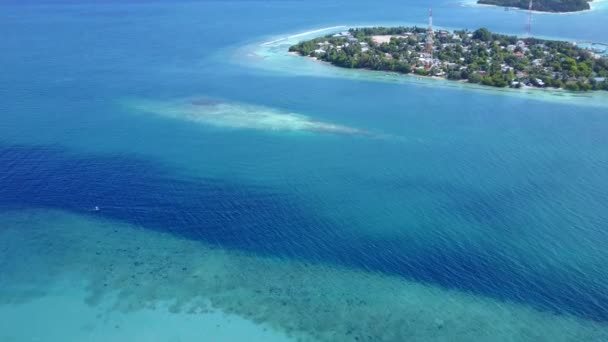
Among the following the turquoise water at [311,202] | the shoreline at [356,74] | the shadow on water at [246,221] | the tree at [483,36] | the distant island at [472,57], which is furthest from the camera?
the tree at [483,36]

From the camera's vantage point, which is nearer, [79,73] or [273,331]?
[273,331]

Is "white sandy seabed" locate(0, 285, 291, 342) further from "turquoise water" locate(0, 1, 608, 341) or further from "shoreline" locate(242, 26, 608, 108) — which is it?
"shoreline" locate(242, 26, 608, 108)

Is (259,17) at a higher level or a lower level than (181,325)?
higher

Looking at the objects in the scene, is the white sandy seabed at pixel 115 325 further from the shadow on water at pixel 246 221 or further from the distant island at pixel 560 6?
the distant island at pixel 560 6

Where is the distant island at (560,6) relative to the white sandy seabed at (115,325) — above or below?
above

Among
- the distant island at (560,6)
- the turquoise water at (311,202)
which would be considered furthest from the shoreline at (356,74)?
the distant island at (560,6)

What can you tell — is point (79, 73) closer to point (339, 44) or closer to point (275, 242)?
point (339, 44)

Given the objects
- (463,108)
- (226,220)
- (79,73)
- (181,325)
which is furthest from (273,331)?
(79,73)

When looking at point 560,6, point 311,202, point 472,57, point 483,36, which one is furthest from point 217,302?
point 560,6
